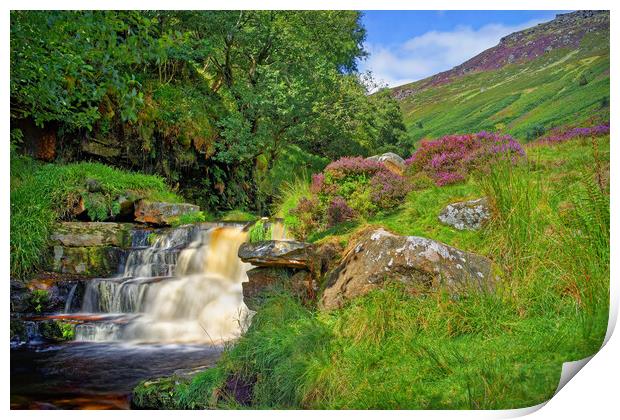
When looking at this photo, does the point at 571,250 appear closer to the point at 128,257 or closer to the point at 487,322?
the point at 487,322

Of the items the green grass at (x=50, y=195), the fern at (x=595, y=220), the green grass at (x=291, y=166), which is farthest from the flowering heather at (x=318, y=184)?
the green grass at (x=291, y=166)

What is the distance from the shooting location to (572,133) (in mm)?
4297

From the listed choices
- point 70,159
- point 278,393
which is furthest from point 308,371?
point 70,159

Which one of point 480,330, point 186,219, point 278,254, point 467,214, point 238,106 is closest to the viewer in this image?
point 480,330

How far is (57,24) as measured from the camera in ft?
12.0

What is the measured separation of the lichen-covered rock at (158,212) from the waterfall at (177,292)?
2.18 ft

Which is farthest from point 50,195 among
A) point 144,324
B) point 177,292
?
point 144,324

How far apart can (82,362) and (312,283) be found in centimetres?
204

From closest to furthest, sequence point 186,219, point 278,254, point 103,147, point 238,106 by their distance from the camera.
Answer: point 278,254
point 186,219
point 103,147
point 238,106

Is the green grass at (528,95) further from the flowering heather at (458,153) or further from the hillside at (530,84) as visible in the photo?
the flowering heather at (458,153)

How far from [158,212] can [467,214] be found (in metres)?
4.87

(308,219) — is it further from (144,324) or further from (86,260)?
(86,260)

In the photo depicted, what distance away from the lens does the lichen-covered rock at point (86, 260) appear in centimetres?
622

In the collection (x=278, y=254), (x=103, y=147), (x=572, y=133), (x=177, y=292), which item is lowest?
(x=177, y=292)
